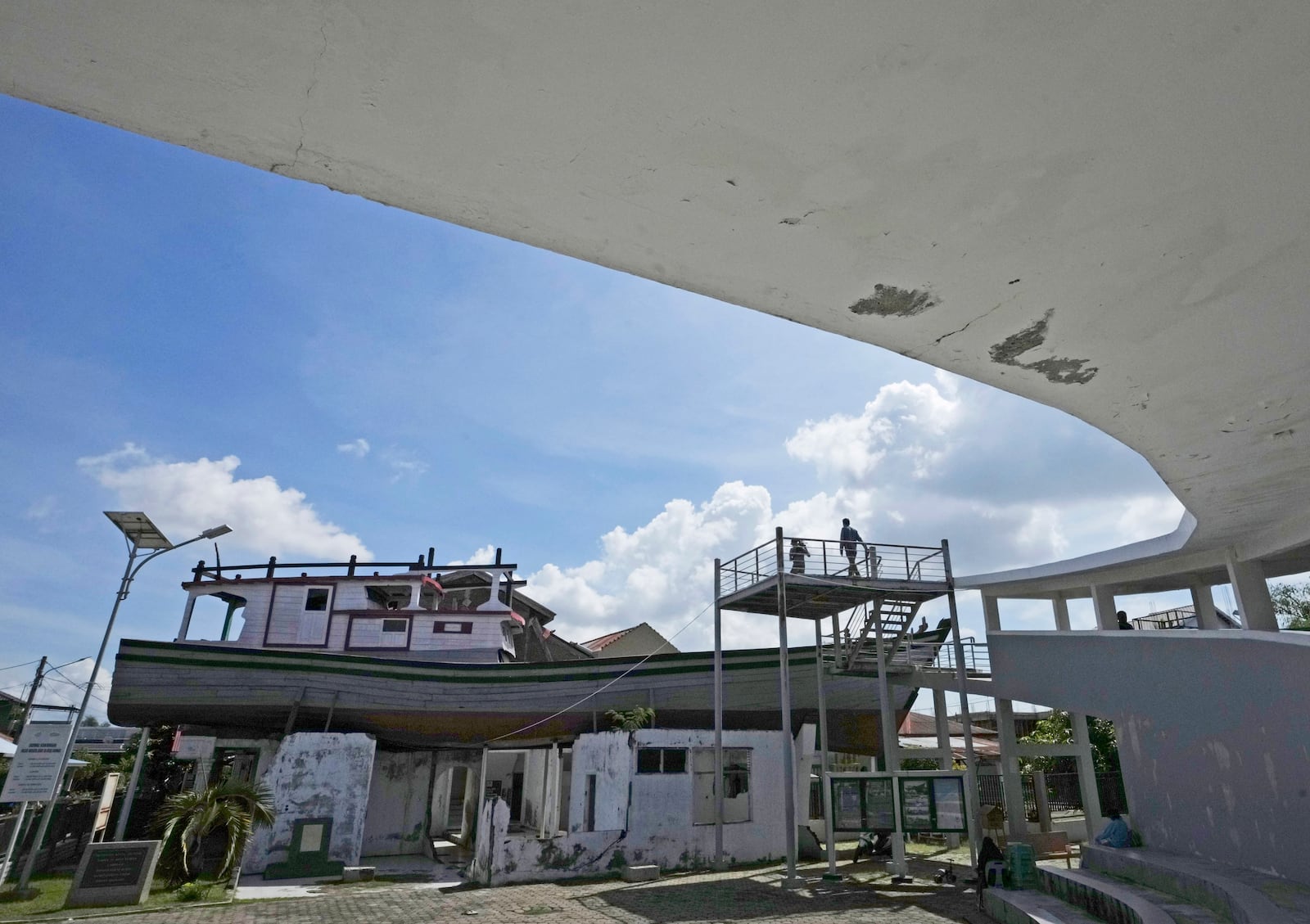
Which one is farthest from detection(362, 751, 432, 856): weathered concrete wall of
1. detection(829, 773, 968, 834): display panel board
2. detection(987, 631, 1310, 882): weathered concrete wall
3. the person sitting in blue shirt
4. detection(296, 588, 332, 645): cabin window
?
the person sitting in blue shirt

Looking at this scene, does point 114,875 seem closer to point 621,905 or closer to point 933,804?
point 621,905

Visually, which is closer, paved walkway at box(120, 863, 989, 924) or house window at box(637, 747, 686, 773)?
paved walkway at box(120, 863, 989, 924)

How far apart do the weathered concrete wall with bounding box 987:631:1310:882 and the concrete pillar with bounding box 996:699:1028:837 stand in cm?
196

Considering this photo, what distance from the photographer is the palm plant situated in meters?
12.2

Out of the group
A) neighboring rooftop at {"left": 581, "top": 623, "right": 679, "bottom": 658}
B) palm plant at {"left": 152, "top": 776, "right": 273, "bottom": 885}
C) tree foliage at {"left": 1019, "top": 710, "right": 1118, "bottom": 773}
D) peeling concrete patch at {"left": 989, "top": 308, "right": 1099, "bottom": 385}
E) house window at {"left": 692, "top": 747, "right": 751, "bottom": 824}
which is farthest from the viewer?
neighboring rooftop at {"left": 581, "top": 623, "right": 679, "bottom": 658}

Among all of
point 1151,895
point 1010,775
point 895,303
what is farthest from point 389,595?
point 895,303

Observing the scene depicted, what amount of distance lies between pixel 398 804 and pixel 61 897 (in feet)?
26.6

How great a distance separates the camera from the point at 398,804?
1903 centimetres

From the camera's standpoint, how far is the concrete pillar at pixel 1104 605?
16.0 metres

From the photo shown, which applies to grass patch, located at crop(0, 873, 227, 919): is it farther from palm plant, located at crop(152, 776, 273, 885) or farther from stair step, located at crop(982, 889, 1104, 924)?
stair step, located at crop(982, 889, 1104, 924)

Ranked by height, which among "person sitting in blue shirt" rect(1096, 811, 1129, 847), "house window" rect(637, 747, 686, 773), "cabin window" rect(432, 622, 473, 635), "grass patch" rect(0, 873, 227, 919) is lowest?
"grass patch" rect(0, 873, 227, 919)

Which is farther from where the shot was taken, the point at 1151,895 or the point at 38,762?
the point at 38,762

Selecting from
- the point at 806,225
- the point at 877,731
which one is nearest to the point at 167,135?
the point at 806,225

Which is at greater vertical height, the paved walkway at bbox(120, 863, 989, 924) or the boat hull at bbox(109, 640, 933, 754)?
the boat hull at bbox(109, 640, 933, 754)
